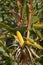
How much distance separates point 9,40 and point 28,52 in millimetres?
178

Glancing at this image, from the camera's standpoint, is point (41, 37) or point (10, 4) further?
point (10, 4)

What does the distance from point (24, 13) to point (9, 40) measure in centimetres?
19

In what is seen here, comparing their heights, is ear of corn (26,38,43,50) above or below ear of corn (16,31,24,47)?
below

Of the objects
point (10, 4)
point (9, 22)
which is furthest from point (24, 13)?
point (10, 4)

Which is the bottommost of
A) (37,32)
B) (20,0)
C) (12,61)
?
(12,61)

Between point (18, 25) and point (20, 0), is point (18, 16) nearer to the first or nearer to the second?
point (18, 25)

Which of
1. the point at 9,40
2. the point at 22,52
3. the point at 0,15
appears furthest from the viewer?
the point at 0,15

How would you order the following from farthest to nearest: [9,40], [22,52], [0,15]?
[0,15]
[9,40]
[22,52]

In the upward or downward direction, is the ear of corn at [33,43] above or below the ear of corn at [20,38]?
below

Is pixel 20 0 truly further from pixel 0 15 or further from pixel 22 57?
pixel 22 57

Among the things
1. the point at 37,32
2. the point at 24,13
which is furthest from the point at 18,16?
the point at 37,32

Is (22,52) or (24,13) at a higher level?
(24,13)

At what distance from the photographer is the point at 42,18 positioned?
55.2 inches

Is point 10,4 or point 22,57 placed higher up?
point 10,4
